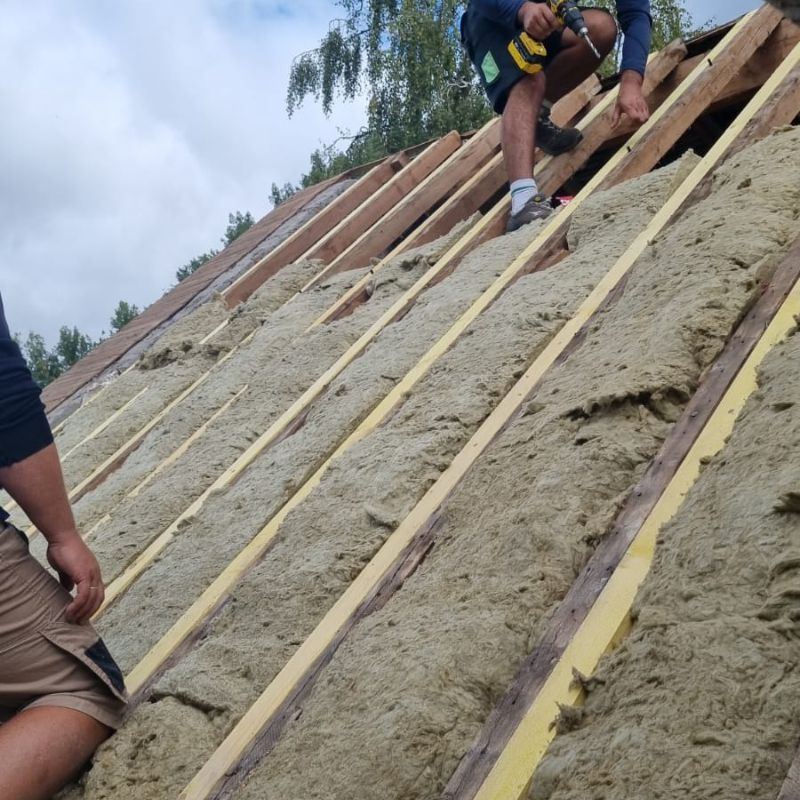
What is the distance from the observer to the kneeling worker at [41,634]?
5.67 feet

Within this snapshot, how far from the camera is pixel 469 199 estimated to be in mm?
4289

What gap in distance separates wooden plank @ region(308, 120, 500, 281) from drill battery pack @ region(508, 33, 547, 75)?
3.88 feet

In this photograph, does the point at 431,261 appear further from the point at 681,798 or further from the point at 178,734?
the point at 681,798

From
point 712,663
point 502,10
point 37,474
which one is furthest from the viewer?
point 502,10

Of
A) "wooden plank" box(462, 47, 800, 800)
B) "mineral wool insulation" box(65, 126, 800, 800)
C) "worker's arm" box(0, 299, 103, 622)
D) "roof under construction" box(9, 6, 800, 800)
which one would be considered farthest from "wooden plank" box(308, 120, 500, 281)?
"wooden plank" box(462, 47, 800, 800)

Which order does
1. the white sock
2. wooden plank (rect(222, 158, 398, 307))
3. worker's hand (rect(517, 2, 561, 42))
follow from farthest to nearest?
wooden plank (rect(222, 158, 398, 307)) → the white sock → worker's hand (rect(517, 2, 561, 42))

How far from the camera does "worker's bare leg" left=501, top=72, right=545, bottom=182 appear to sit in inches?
144

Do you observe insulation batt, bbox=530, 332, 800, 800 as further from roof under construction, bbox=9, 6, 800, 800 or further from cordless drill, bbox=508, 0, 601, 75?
cordless drill, bbox=508, 0, 601, 75

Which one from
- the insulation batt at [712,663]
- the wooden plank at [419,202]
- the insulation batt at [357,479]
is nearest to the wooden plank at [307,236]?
the wooden plank at [419,202]

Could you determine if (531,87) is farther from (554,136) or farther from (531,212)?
(531,212)

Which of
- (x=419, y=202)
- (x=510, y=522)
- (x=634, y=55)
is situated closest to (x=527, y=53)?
(x=634, y=55)

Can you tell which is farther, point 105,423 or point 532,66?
point 105,423

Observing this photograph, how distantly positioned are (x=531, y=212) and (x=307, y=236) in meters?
2.28

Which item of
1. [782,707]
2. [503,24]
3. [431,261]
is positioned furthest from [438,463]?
[503,24]
